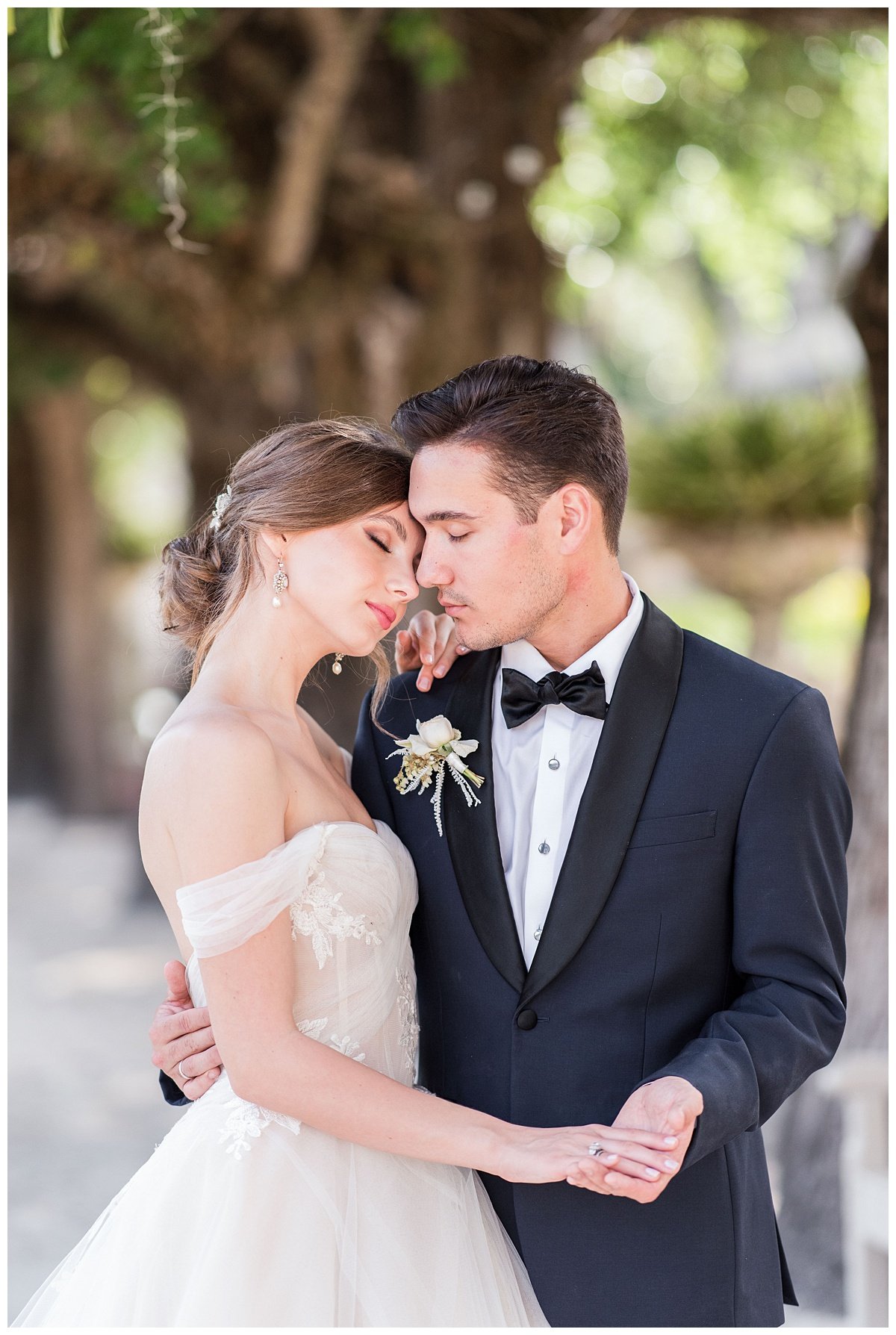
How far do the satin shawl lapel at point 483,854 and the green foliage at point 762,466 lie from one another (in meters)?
8.55

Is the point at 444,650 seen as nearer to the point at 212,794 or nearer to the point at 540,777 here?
the point at 540,777

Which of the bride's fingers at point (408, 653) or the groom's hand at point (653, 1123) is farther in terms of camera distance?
the bride's fingers at point (408, 653)

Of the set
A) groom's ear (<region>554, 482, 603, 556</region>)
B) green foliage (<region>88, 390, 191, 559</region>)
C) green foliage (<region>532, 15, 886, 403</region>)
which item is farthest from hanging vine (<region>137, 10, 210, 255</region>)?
green foliage (<region>88, 390, 191, 559</region>)

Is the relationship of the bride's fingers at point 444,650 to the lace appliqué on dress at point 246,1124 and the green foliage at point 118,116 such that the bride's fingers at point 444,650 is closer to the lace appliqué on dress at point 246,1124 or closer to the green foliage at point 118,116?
the lace appliqué on dress at point 246,1124

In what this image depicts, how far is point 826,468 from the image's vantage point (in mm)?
10383

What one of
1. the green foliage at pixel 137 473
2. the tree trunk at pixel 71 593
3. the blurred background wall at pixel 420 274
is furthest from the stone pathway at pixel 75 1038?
the green foliage at pixel 137 473

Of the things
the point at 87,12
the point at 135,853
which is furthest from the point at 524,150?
the point at 135,853

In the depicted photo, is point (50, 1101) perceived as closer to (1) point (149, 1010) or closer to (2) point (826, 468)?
(1) point (149, 1010)

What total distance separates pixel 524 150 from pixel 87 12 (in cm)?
206

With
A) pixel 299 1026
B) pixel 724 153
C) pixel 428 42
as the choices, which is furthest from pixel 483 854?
pixel 724 153

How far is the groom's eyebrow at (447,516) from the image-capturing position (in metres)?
2.29

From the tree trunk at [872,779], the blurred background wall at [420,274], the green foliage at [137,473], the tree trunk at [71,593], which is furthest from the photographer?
the green foliage at [137,473]

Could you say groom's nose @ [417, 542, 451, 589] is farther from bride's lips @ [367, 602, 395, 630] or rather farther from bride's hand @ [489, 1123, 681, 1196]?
bride's hand @ [489, 1123, 681, 1196]

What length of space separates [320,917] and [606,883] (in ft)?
1.64
